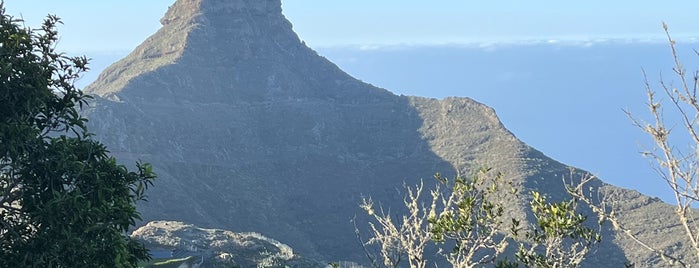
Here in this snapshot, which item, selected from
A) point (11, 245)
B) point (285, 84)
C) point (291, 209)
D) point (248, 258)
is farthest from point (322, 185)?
point (11, 245)

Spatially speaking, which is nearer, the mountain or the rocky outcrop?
the rocky outcrop

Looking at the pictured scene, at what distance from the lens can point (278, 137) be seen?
121000 millimetres

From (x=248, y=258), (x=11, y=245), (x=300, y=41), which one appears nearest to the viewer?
(x=11, y=245)

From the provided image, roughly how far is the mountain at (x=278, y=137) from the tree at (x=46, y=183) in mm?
71605

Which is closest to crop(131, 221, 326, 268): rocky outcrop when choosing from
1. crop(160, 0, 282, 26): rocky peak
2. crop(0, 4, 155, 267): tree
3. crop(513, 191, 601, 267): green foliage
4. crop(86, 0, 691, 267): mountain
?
crop(86, 0, 691, 267): mountain

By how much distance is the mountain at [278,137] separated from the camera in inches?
3696

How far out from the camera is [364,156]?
395 ft

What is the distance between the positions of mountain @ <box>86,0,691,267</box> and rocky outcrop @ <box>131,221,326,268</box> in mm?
24006

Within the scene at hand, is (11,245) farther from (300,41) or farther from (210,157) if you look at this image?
(300,41)

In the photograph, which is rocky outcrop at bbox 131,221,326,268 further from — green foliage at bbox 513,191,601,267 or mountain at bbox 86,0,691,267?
green foliage at bbox 513,191,601,267

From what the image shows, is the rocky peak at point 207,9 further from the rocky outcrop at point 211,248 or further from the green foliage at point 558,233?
the green foliage at point 558,233

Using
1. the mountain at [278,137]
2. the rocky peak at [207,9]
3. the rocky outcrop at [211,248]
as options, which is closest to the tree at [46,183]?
the rocky outcrop at [211,248]

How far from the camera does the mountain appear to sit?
93.9 metres

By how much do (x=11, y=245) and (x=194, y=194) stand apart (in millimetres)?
83805
